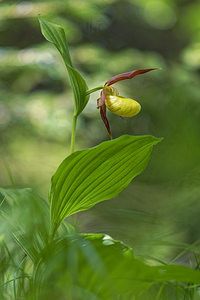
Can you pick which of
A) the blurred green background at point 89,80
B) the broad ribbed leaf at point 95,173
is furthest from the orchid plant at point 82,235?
the blurred green background at point 89,80

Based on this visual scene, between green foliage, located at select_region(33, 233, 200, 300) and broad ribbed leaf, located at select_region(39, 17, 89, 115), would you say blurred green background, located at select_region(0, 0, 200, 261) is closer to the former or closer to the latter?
broad ribbed leaf, located at select_region(39, 17, 89, 115)

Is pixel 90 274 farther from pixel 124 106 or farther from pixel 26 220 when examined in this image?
pixel 124 106

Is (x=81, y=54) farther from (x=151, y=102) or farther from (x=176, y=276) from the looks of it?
(x=176, y=276)

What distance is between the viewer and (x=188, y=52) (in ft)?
8.04

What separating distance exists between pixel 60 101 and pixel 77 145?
45 cm

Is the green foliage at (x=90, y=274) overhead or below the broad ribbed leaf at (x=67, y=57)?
below

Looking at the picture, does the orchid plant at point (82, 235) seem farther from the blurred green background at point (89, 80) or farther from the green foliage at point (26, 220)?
the blurred green background at point (89, 80)

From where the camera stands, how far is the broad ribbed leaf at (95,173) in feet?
1.85

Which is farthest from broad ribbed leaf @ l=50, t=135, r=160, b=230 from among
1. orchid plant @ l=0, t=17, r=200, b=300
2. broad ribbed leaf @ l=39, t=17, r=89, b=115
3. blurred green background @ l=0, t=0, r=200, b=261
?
blurred green background @ l=0, t=0, r=200, b=261

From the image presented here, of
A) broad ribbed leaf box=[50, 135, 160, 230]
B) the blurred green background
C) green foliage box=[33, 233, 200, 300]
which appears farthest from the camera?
the blurred green background

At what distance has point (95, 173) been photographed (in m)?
0.60

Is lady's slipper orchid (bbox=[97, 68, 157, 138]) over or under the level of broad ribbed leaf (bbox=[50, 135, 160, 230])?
over

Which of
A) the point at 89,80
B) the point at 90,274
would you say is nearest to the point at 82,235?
the point at 90,274

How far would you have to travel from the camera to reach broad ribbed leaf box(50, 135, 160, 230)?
565 mm
